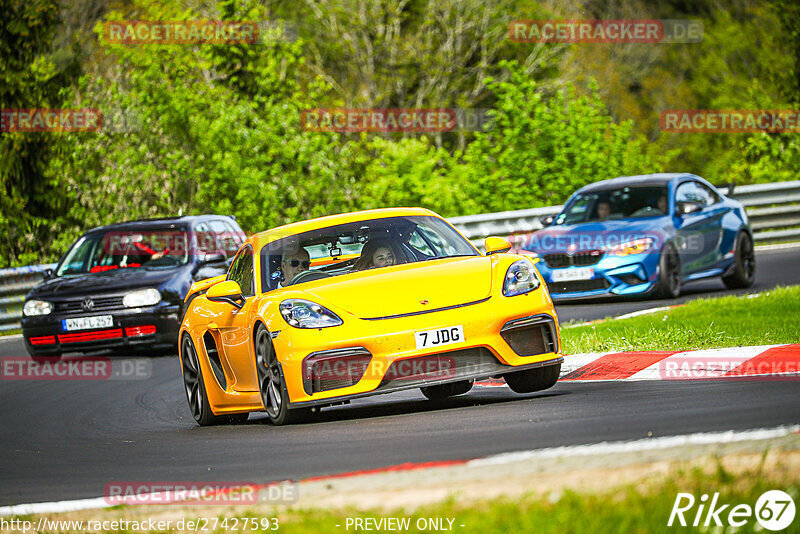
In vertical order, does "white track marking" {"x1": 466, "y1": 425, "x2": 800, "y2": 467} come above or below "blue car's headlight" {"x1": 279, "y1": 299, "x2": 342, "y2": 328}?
below

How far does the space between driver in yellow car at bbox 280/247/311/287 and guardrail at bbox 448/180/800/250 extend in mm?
12849

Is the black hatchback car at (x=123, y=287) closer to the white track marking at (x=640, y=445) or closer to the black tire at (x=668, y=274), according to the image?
the black tire at (x=668, y=274)

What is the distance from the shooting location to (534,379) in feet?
29.2

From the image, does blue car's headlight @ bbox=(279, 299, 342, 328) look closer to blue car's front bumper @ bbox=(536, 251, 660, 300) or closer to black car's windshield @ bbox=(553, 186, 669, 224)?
blue car's front bumper @ bbox=(536, 251, 660, 300)

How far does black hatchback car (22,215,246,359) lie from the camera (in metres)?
15.6

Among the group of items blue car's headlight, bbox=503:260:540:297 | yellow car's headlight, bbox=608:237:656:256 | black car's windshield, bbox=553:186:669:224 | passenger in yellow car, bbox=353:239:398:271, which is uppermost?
passenger in yellow car, bbox=353:239:398:271

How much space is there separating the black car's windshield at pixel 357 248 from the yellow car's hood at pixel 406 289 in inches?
19.7

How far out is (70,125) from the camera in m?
26.4

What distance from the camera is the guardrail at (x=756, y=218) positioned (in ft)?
73.3

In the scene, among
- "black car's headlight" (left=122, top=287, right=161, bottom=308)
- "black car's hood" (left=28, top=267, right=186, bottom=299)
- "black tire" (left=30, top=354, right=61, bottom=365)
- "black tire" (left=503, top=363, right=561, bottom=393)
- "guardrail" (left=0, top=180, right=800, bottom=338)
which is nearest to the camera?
"black tire" (left=503, top=363, right=561, bottom=393)

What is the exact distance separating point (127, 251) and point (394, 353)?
368 inches

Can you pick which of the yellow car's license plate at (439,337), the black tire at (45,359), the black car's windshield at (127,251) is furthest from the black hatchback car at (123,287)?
the yellow car's license plate at (439,337)

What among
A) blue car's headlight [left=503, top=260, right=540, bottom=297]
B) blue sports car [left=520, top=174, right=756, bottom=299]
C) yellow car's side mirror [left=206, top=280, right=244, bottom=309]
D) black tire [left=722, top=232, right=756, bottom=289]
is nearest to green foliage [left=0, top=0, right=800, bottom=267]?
blue sports car [left=520, top=174, right=756, bottom=299]

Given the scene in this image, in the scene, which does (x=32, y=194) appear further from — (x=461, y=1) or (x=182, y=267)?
(x=461, y=1)
